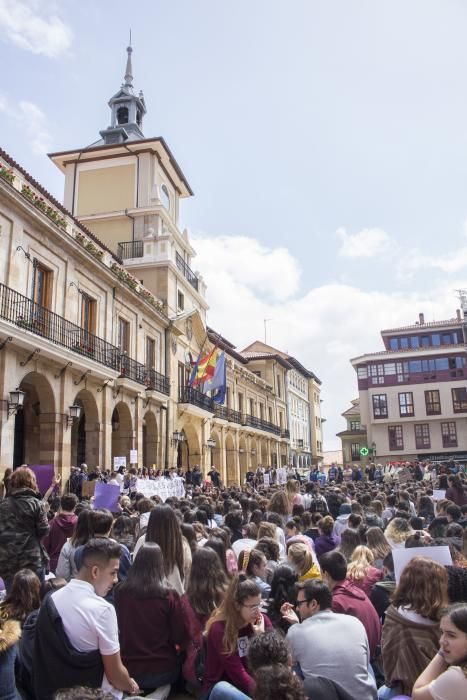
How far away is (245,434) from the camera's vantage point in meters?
43.4

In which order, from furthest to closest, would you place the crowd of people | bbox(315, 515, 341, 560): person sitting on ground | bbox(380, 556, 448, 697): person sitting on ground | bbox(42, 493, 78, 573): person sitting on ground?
1. bbox(315, 515, 341, 560): person sitting on ground
2. bbox(42, 493, 78, 573): person sitting on ground
3. bbox(380, 556, 448, 697): person sitting on ground
4. the crowd of people

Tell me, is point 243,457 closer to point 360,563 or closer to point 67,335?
point 67,335

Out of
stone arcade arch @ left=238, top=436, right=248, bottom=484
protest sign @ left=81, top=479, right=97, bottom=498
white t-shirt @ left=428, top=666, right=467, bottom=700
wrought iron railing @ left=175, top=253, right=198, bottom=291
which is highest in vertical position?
wrought iron railing @ left=175, top=253, right=198, bottom=291

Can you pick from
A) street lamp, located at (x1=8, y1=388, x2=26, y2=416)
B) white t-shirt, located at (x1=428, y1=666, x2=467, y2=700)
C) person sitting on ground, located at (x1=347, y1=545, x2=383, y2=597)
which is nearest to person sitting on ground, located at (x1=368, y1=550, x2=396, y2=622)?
person sitting on ground, located at (x1=347, y1=545, x2=383, y2=597)

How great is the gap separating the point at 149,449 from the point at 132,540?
61.5 feet

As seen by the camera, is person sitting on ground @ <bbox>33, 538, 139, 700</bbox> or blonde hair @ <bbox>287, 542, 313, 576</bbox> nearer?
person sitting on ground @ <bbox>33, 538, 139, 700</bbox>

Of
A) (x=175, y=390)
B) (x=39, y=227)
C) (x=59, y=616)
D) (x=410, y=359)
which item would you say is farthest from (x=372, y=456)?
(x=59, y=616)

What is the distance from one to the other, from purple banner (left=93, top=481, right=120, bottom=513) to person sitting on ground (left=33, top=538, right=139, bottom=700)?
702 centimetres

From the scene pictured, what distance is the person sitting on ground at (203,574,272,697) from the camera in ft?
12.1

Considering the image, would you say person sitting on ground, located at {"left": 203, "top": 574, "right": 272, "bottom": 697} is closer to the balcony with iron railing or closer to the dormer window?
the balcony with iron railing

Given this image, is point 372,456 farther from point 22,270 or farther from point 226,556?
point 226,556

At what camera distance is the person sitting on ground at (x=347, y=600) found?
4.44 meters

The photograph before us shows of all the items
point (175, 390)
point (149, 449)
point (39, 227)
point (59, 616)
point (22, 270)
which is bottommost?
point (59, 616)

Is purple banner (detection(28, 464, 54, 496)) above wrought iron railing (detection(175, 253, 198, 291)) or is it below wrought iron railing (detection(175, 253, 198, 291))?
below
